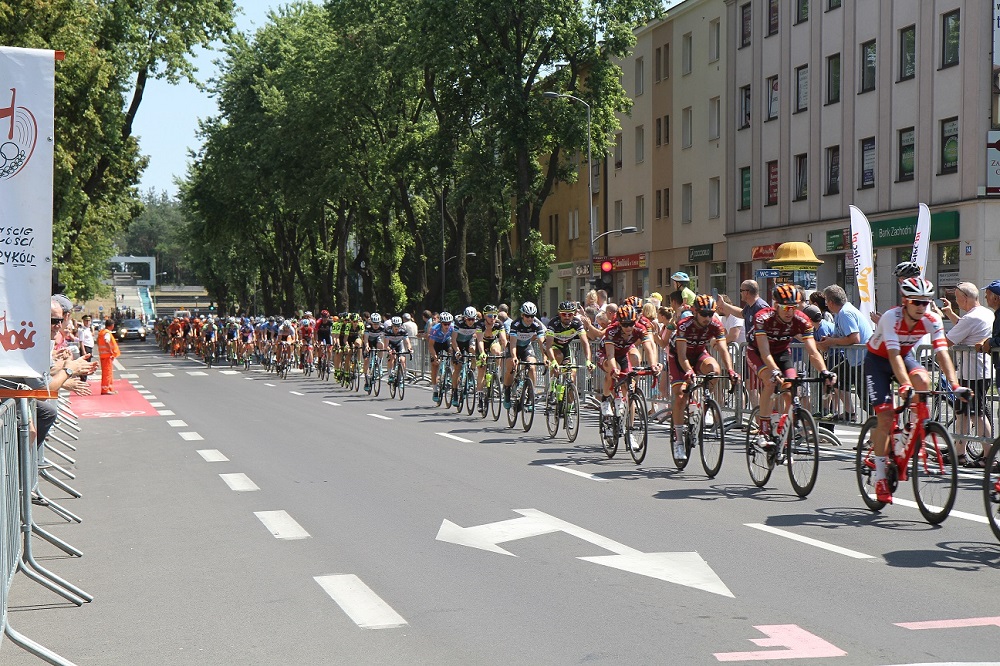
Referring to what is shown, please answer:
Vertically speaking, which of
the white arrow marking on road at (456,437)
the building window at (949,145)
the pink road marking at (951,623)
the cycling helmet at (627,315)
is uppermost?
the building window at (949,145)

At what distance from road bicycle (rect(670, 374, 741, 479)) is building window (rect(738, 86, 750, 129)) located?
34935 mm

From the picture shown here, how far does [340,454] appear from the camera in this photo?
1508cm

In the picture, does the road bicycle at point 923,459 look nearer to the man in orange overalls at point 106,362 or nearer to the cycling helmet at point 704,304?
the cycling helmet at point 704,304

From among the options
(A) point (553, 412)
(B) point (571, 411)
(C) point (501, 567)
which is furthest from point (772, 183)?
(C) point (501, 567)

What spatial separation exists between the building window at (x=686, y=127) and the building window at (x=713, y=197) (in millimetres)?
2526

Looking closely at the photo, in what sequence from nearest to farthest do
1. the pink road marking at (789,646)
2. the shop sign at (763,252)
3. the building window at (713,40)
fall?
the pink road marking at (789,646) → the shop sign at (763,252) → the building window at (713,40)

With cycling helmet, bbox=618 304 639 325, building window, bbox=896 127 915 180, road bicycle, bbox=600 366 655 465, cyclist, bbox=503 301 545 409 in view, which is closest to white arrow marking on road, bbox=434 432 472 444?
cyclist, bbox=503 301 545 409

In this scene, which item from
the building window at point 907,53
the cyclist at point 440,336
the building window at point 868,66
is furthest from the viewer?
the building window at point 868,66

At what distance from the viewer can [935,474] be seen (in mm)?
9258

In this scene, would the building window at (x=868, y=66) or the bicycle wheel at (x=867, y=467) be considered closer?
the bicycle wheel at (x=867, y=467)

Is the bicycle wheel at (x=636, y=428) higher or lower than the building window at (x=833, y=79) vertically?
lower

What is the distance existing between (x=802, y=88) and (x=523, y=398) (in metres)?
27.5

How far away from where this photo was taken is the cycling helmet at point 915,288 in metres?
9.27

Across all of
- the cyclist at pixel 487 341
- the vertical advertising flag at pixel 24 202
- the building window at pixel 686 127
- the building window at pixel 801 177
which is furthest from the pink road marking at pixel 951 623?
the building window at pixel 686 127
